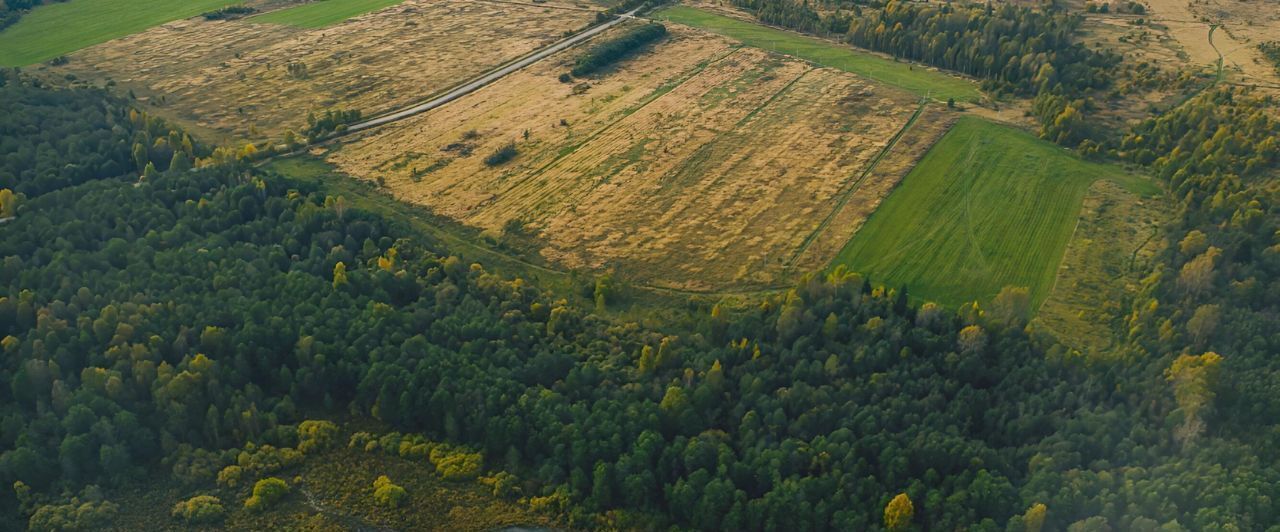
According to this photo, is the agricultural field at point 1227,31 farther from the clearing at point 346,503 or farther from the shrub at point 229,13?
the shrub at point 229,13

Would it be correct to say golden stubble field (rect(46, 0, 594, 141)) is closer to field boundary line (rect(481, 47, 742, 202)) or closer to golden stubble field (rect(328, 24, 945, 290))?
golden stubble field (rect(328, 24, 945, 290))

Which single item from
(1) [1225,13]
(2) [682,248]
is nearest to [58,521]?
(2) [682,248]

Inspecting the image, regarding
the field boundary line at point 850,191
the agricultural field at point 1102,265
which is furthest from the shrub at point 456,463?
the agricultural field at point 1102,265

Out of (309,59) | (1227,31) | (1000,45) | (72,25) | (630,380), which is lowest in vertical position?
→ (630,380)

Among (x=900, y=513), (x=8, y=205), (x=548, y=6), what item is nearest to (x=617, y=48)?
(x=548, y=6)

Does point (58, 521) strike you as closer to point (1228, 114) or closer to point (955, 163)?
point (955, 163)

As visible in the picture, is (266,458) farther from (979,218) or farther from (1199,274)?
(1199,274)
